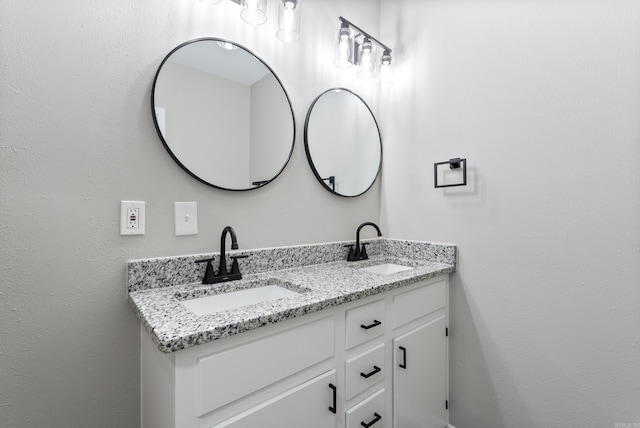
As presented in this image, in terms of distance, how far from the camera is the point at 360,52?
66.9 inches

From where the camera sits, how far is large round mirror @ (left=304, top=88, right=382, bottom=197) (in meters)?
1.58

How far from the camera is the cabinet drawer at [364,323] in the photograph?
40.6 inches

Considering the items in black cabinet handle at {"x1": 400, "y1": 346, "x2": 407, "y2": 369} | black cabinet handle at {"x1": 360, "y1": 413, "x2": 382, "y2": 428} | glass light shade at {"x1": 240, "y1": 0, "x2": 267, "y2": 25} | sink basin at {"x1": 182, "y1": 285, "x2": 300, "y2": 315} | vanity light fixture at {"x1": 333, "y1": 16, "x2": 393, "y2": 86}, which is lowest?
black cabinet handle at {"x1": 360, "y1": 413, "x2": 382, "y2": 428}

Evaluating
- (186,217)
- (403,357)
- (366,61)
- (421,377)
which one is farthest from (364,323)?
(366,61)

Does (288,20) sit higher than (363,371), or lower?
higher

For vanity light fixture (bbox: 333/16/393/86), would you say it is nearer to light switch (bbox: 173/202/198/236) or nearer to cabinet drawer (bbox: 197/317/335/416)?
light switch (bbox: 173/202/198/236)

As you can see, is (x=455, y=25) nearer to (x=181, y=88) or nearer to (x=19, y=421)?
(x=181, y=88)

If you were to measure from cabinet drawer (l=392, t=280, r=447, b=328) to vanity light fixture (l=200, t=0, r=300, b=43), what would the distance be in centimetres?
124

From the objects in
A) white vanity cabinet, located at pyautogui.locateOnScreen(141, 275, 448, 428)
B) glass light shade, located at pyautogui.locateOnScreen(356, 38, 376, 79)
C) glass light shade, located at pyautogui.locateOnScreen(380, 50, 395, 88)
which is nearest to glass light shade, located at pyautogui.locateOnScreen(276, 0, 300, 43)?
glass light shade, located at pyautogui.locateOnScreen(356, 38, 376, 79)

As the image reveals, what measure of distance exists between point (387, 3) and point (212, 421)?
2.30 m

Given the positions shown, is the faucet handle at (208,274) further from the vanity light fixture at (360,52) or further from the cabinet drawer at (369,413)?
the vanity light fixture at (360,52)

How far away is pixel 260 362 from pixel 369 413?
1.84ft

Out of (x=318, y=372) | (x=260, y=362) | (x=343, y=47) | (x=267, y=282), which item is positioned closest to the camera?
(x=260, y=362)

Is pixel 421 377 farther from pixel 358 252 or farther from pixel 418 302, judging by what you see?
pixel 358 252
